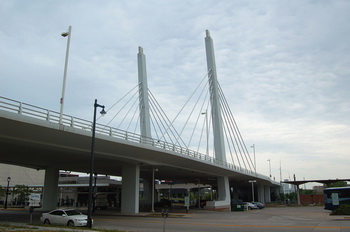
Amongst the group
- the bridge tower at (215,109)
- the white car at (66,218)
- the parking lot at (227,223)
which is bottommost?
the parking lot at (227,223)

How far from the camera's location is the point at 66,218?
23.9 metres

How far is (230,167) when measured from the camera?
173 ft

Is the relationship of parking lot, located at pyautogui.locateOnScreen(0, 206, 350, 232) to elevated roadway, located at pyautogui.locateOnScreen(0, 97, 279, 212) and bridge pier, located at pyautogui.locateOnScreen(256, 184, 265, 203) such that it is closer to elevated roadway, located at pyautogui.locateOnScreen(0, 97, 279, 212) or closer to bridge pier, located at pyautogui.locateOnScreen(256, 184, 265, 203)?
elevated roadway, located at pyautogui.locateOnScreen(0, 97, 279, 212)

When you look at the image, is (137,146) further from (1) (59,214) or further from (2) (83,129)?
(1) (59,214)

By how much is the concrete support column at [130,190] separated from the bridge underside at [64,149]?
712 millimetres

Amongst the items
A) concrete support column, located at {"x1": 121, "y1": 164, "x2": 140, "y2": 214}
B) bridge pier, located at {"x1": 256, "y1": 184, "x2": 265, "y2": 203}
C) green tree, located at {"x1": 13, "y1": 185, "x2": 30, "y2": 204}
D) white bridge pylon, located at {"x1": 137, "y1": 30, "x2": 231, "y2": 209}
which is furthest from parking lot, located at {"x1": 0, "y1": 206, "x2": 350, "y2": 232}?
bridge pier, located at {"x1": 256, "y1": 184, "x2": 265, "y2": 203}

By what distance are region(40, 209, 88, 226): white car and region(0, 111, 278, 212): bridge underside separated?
5.67 m

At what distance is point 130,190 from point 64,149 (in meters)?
11.2

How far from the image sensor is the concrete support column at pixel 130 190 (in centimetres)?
3891

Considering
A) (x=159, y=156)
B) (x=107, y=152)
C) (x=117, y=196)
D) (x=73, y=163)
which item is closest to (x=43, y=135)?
(x=107, y=152)

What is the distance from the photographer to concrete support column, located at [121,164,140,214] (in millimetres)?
38906

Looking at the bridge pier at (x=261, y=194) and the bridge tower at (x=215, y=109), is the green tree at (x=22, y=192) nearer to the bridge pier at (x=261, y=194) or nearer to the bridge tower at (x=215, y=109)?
the bridge tower at (x=215, y=109)

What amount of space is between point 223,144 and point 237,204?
8863 mm

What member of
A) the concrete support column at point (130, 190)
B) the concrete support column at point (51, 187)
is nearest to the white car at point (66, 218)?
the concrete support column at point (130, 190)
